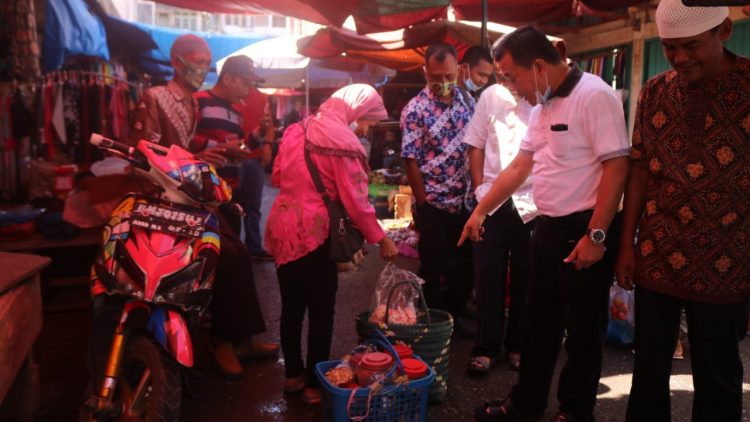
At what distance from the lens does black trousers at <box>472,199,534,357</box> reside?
415 centimetres

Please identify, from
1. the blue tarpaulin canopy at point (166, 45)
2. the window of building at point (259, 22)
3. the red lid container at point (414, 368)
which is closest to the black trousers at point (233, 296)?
the red lid container at point (414, 368)

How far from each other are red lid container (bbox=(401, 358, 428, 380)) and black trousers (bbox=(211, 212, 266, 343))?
1.42 m

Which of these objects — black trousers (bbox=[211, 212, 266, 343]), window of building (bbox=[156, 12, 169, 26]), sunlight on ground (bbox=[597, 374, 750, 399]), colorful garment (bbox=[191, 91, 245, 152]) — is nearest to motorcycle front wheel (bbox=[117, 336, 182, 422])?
black trousers (bbox=[211, 212, 266, 343])

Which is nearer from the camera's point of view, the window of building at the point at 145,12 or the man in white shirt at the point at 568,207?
the man in white shirt at the point at 568,207

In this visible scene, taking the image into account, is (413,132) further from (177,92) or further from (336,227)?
(177,92)

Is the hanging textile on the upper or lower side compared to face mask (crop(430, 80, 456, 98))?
upper

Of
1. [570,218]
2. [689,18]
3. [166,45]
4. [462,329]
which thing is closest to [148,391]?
[570,218]

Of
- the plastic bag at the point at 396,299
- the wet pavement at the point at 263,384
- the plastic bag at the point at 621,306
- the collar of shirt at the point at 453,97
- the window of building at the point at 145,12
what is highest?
the window of building at the point at 145,12

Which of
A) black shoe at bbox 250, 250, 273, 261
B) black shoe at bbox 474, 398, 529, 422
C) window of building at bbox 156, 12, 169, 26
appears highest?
window of building at bbox 156, 12, 169, 26

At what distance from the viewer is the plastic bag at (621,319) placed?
468cm

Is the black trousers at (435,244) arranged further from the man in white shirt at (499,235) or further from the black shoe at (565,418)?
the black shoe at (565,418)

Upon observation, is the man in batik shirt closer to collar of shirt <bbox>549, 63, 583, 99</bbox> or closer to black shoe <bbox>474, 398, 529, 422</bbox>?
collar of shirt <bbox>549, 63, 583, 99</bbox>

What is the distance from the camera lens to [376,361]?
3.01 metres

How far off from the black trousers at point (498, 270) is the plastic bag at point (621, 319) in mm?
888
